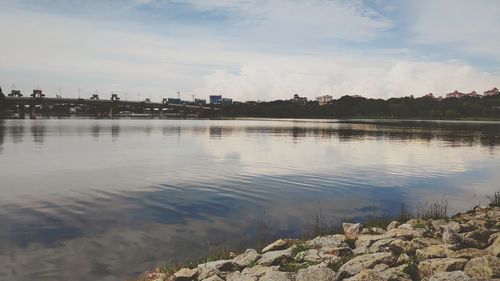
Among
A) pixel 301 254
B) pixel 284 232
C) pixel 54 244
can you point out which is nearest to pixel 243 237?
pixel 284 232

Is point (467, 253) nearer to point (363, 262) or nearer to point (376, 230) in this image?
point (363, 262)

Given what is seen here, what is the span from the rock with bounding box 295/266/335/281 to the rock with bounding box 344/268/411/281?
2.19 feet

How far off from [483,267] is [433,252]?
1.99 m

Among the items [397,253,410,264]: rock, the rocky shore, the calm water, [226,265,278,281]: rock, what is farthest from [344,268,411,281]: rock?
the calm water

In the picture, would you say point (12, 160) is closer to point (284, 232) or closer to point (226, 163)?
point (226, 163)

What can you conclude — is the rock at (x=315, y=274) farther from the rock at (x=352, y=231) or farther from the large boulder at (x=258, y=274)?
the rock at (x=352, y=231)

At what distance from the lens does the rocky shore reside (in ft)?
32.7

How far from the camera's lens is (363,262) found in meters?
11.1

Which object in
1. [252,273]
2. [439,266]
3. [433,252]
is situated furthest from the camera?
[252,273]

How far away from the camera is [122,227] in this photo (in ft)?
63.5

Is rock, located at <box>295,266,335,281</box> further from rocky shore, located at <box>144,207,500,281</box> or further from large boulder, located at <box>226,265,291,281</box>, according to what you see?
large boulder, located at <box>226,265,291,281</box>

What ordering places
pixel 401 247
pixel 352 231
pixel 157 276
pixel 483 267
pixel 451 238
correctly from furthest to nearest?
pixel 352 231 → pixel 157 276 → pixel 451 238 → pixel 401 247 → pixel 483 267

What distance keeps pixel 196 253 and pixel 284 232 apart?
4.83 metres

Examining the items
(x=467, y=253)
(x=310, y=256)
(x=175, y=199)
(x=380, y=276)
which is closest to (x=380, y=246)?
(x=310, y=256)
